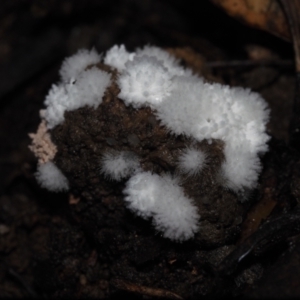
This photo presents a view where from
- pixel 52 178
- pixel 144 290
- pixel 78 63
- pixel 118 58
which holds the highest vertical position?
pixel 118 58

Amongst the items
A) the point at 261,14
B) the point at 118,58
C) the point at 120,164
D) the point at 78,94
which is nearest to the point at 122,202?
the point at 120,164

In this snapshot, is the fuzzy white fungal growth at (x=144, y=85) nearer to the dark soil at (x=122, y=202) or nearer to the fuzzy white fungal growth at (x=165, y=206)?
the dark soil at (x=122, y=202)

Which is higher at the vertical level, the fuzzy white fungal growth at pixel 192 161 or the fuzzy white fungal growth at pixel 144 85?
the fuzzy white fungal growth at pixel 144 85

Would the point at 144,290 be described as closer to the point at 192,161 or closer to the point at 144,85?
the point at 192,161

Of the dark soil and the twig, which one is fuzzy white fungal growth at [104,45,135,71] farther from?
the twig

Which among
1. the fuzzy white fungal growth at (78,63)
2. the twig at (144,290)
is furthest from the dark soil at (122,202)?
the fuzzy white fungal growth at (78,63)
